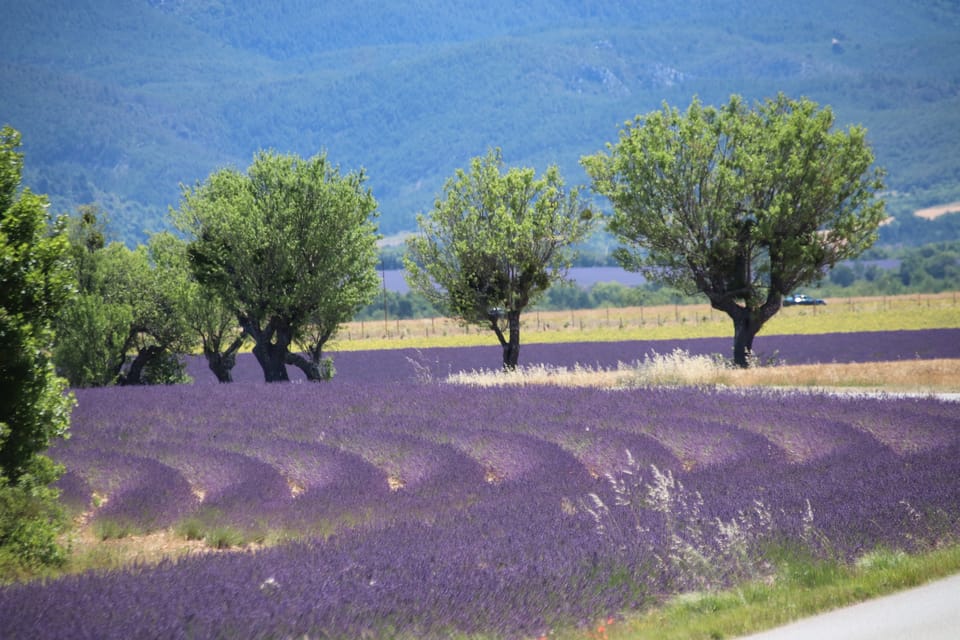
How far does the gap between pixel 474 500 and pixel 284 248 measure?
2143cm

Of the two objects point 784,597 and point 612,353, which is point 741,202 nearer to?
point 612,353

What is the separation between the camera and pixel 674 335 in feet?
218

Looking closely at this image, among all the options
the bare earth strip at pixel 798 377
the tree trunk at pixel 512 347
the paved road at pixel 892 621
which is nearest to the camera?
the paved road at pixel 892 621

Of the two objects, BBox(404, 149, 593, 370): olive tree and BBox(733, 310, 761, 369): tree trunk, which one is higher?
BBox(404, 149, 593, 370): olive tree

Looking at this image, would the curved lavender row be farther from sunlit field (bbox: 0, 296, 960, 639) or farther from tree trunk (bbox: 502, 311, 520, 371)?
tree trunk (bbox: 502, 311, 520, 371)

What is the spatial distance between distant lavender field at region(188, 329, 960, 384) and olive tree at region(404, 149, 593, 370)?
7223 mm

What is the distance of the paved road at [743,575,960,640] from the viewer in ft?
24.2

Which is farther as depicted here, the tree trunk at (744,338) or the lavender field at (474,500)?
the tree trunk at (744,338)

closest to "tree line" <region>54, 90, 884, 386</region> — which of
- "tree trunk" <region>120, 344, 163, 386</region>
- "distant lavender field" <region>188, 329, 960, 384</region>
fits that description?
"tree trunk" <region>120, 344, 163, 386</region>

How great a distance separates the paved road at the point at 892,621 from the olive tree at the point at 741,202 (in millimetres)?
24678

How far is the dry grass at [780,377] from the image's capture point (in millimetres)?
26875

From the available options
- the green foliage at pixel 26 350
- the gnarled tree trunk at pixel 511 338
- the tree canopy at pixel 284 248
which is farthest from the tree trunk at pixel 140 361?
the green foliage at pixel 26 350

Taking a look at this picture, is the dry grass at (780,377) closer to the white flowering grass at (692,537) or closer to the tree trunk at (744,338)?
the tree trunk at (744,338)

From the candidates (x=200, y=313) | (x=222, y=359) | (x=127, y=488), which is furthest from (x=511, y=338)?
(x=127, y=488)
